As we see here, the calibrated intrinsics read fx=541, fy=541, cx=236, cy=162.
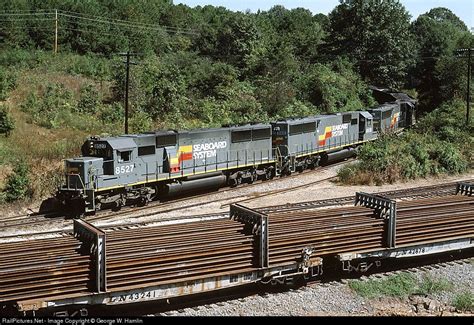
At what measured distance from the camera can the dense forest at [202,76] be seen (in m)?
29.9

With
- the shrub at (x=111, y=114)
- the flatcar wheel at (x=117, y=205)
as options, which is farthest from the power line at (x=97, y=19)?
the flatcar wheel at (x=117, y=205)

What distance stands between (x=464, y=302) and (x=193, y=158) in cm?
1478

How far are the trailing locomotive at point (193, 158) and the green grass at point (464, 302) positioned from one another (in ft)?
44.2

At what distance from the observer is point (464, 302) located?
1162 centimetres

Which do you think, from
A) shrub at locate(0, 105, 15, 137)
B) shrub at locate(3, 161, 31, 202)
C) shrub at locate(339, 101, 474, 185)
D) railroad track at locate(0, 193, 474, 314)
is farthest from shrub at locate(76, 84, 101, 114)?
railroad track at locate(0, 193, 474, 314)

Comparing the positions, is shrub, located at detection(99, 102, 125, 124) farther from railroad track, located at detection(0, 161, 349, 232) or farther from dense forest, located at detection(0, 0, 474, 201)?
railroad track, located at detection(0, 161, 349, 232)

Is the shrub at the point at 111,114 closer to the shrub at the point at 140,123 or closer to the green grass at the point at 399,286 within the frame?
the shrub at the point at 140,123

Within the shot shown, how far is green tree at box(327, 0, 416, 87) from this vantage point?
2201 inches

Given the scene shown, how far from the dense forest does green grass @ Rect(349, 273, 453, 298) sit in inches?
575

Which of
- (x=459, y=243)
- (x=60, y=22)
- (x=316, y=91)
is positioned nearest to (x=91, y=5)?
(x=60, y=22)

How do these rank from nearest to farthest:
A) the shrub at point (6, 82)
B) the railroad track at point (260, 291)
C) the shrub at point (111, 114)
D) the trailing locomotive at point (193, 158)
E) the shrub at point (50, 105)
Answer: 1. the railroad track at point (260, 291)
2. the trailing locomotive at point (193, 158)
3. the shrub at point (50, 105)
4. the shrub at point (111, 114)
5. the shrub at point (6, 82)

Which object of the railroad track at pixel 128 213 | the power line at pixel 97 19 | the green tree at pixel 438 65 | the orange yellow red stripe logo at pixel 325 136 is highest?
the power line at pixel 97 19

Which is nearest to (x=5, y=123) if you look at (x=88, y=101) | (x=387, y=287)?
(x=88, y=101)

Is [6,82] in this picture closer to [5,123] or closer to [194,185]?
[5,123]
